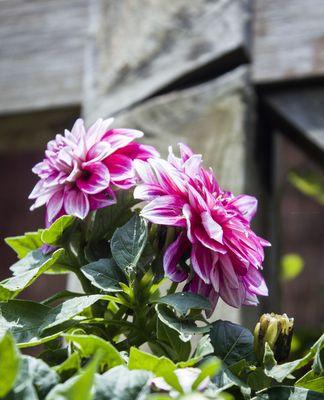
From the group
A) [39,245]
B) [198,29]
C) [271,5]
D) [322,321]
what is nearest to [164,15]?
[198,29]

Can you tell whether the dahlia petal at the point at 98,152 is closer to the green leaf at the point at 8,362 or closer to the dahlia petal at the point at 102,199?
the dahlia petal at the point at 102,199

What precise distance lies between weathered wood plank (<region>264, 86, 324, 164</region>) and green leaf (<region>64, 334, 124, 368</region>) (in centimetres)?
80

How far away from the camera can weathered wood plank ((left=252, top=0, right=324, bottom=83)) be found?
1.30 meters

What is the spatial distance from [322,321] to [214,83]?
1872 millimetres

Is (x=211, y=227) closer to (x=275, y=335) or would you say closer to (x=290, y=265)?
(x=275, y=335)

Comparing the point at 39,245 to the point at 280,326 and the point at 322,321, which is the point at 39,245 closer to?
the point at 280,326

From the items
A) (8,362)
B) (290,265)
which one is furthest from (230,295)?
(290,265)

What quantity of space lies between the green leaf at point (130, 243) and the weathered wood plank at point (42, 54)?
32.4 inches

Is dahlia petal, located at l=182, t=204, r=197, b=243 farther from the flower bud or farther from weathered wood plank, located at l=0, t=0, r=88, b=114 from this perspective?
weathered wood plank, located at l=0, t=0, r=88, b=114

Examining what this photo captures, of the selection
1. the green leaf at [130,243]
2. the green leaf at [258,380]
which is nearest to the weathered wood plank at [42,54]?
the green leaf at [130,243]

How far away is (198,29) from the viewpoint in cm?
136

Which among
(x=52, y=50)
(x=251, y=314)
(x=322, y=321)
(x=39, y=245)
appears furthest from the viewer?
(x=322, y=321)

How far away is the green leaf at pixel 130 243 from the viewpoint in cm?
63

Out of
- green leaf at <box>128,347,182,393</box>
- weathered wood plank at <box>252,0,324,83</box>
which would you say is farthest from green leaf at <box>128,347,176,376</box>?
weathered wood plank at <box>252,0,324,83</box>
